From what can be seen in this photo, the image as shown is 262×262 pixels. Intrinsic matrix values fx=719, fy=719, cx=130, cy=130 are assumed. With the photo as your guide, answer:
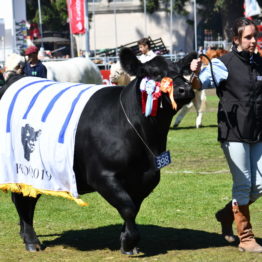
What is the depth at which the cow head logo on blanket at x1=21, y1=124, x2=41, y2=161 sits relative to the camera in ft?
20.9

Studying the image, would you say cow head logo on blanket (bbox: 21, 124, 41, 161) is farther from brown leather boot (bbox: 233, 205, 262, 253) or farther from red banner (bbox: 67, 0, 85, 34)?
red banner (bbox: 67, 0, 85, 34)

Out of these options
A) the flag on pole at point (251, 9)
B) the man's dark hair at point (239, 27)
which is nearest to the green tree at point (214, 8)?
the flag on pole at point (251, 9)

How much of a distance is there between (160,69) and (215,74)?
49 centimetres

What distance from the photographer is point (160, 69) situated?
5848mm

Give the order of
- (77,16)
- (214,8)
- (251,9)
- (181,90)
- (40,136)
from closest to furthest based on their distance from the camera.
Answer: (181,90), (40,136), (77,16), (251,9), (214,8)

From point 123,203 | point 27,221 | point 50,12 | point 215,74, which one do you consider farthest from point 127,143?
A: point 50,12

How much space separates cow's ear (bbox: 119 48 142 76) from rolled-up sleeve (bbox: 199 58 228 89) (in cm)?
57

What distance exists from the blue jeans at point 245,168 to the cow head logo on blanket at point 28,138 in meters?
1.67

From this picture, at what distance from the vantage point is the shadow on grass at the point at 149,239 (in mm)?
6461

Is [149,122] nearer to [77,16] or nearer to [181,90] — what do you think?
[181,90]

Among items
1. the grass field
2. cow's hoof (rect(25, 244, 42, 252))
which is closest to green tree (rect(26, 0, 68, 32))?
the grass field

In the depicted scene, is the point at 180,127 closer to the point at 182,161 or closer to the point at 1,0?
the point at 182,161

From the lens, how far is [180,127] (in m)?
17.5

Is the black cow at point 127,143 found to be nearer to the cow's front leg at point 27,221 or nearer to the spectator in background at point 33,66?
the cow's front leg at point 27,221
